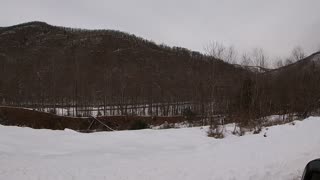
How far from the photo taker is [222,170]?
29.4 ft

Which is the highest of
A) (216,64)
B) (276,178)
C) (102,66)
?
(102,66)

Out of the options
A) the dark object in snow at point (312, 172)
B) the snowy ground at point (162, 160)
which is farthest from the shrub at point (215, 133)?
the dark object in snow at point (312, 172)

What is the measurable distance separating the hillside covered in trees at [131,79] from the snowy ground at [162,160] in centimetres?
1057

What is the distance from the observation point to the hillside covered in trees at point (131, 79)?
4881cm

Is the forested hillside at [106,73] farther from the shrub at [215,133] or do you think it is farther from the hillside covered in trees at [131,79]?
the shrub at [215,133]

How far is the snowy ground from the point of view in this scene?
862cm

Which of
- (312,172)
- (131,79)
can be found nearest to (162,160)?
(312,172)

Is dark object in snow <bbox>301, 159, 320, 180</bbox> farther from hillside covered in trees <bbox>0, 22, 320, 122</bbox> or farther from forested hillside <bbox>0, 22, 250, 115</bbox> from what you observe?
forested hillside <bbox>0, 22, 250, 115</bbox>

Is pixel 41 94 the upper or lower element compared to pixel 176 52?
lower

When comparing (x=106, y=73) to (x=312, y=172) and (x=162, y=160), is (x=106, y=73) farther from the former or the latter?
(x=312, y=172)

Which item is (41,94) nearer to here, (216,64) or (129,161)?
(216,64)

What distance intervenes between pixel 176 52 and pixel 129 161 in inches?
5045

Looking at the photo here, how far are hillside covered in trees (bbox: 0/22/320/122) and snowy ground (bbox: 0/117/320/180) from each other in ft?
34.7

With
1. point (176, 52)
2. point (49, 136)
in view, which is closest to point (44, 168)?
point (49, 136)
